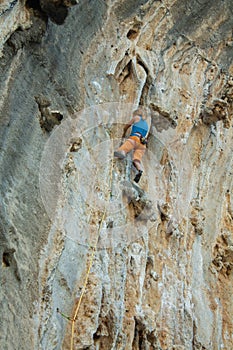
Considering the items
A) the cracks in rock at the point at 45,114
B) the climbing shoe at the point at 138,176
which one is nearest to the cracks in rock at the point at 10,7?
the cracks in rock at the point at 45,114

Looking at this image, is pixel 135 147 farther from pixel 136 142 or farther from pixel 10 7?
pixel 10 7

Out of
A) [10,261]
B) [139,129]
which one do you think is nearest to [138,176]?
[139,129]

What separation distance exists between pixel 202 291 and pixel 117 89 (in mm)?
2704

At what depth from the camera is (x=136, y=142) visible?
7.26 meters

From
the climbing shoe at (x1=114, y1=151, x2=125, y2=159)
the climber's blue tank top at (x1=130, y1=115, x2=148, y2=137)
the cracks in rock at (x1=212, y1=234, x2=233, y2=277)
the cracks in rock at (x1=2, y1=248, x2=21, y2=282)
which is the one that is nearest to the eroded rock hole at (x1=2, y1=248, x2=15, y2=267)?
the cracks in rock at (x1=2, y1=248, x2=21, y2=282)

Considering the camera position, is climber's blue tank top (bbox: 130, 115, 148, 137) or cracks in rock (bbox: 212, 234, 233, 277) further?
cracks in rock (bbox: 212, 234, 233, 277)

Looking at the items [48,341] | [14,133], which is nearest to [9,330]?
[48,341]

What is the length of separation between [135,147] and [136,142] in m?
0.07

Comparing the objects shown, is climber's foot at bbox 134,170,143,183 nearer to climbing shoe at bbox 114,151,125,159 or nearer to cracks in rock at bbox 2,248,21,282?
climbing shoe at bbox 114,151,125,159

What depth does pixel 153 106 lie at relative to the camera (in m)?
7.96

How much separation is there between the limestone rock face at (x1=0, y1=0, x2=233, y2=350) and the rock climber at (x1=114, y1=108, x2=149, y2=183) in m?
0.10

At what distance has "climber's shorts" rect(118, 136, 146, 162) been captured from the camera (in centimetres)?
715

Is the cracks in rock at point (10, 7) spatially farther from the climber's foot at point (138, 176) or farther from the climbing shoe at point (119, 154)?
the climber's foot at point (138, 176)

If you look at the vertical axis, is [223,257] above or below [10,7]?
below
